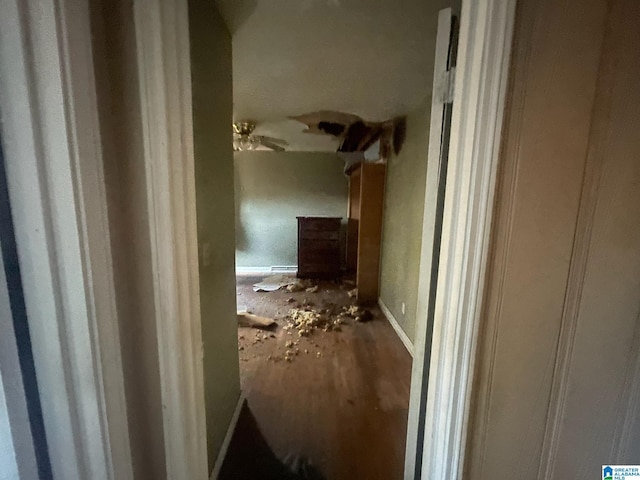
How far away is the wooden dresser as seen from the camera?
5.36 meters

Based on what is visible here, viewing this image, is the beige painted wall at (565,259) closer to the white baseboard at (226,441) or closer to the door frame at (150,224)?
the door frame at (150,224)

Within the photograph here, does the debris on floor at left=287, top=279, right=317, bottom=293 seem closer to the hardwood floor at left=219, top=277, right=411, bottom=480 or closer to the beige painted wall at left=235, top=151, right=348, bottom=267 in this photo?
the beige painted wall at left=235, top=151, right=348, bottom=267

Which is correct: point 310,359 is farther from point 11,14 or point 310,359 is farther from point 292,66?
point 11,14

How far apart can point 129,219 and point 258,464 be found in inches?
59.1

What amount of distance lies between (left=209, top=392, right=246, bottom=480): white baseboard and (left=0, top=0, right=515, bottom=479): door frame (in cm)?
65

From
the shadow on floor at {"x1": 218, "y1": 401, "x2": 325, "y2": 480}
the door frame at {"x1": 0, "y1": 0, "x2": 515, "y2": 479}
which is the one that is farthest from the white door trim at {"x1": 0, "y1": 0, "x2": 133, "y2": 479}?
the shadow on floor at {"x1": 218, "y1": 401, "x2": 325, "y2": 480}

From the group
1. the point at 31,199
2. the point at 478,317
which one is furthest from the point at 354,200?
the point at 31,199

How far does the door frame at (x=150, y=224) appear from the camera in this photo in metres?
0.58

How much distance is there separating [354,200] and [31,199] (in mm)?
4709

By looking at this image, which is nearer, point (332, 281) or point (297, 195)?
point (332, 281)

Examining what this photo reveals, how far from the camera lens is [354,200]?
5152 mm

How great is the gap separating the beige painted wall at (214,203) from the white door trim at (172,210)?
382 millimetres

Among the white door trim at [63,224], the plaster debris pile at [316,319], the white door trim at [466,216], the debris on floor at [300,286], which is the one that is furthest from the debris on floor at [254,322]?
the white door trim at [63,224]

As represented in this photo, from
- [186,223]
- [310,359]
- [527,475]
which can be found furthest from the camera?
[310,359]
